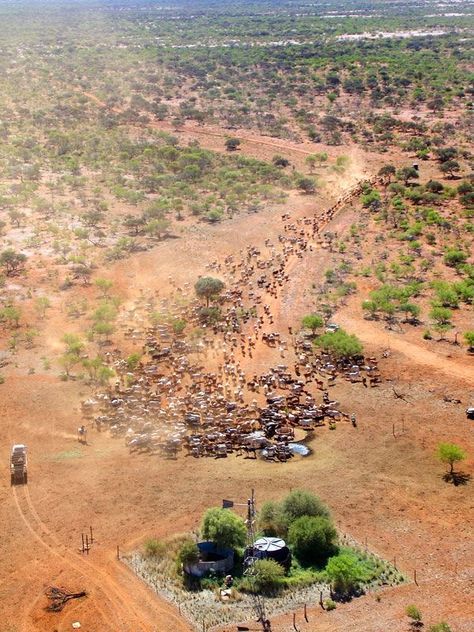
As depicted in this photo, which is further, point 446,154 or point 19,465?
point 446,154

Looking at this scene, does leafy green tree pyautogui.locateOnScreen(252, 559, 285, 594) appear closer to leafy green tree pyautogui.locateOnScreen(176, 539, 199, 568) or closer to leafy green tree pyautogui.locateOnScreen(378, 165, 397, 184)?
leafy green tree pyautogui.locateOnScreen(176, 539, 199, 568)

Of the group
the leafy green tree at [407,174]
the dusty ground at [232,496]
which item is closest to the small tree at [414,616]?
the dusty ground at [232,496]

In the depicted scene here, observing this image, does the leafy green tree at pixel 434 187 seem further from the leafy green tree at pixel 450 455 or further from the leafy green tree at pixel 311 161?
the leafy green tree at pixel 450 455

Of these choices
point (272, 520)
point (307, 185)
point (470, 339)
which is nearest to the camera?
point (272, 520)

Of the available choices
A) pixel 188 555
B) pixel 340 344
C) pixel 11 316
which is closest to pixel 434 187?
pixel 340 344

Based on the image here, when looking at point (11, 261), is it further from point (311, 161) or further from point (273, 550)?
point (311, 161)

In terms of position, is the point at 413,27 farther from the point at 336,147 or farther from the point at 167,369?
the point at 167,369
